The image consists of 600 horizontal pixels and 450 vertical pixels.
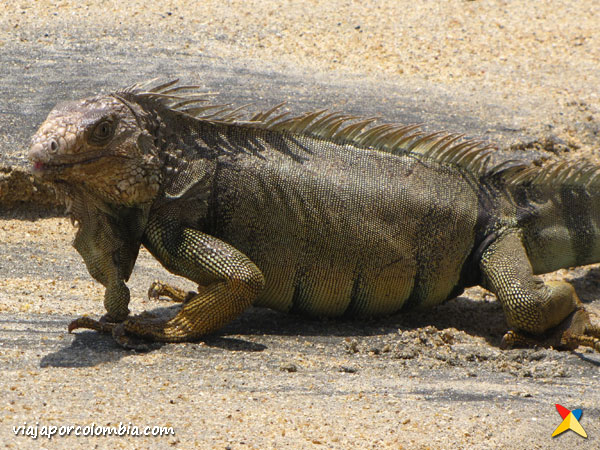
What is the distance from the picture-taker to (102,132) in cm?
536

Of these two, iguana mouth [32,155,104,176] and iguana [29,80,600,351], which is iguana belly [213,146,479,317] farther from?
iguana mouth [32,155,104,176]

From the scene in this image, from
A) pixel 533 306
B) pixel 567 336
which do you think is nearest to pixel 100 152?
pixel 533 306

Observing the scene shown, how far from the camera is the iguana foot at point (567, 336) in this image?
6.36m

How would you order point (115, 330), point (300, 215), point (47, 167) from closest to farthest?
1. point (47, 167)
2. point (115, 330)
3. point (300, 215)

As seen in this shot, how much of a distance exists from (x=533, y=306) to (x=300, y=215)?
6.97ft

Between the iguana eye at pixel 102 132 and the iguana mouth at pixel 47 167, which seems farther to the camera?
the iguana eye at pixel 102 132

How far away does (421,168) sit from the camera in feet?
22.0

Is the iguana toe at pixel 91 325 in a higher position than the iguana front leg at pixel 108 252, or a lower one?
lower

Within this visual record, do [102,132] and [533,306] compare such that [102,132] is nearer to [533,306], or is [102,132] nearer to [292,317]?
[292,317]

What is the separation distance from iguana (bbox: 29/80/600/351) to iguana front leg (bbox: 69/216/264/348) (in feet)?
0.04

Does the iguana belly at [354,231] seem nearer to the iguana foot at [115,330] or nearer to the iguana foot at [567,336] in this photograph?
the iguana foot at [567,336]

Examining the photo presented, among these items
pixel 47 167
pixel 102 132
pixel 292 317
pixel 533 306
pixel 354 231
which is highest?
pixel 102 132

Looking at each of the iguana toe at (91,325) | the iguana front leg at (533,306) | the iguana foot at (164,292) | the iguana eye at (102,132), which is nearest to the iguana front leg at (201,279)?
the iguana toe at (91,325)

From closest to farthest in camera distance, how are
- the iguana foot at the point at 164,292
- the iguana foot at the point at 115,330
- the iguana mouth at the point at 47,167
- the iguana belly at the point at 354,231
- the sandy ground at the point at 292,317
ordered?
the sandy ground at the point at 292,317, the iguana mouth at the point at 47,167, the iguana foot at the point at 115,330, the iguana belly at the point at 354,231, the iguana foot at the point at 164,292
